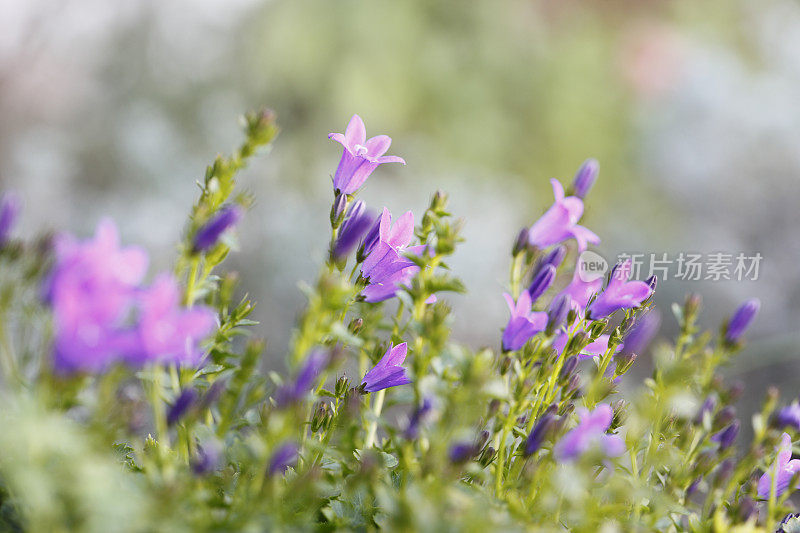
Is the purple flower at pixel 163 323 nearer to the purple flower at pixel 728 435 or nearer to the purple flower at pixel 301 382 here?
the purple flower at pixel 301 382

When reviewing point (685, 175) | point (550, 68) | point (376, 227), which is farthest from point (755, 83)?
point (376, 227)

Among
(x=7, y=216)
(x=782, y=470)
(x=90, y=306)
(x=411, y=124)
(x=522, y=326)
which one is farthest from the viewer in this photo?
(x=411, y=124)

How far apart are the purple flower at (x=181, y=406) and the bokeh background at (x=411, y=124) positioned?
2.13 m

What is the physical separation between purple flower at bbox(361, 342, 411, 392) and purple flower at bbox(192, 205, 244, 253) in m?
0.21

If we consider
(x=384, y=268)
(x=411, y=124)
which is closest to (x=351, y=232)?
(x=384, y=268)

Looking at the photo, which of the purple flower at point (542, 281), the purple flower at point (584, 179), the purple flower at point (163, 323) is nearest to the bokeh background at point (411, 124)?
the purple flower at point (584, 179)

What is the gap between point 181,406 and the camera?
0.57 metres

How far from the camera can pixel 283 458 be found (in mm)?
552

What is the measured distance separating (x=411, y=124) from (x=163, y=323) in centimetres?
334

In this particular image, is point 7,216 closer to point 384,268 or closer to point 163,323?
point 163,323

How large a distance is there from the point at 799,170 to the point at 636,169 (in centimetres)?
80

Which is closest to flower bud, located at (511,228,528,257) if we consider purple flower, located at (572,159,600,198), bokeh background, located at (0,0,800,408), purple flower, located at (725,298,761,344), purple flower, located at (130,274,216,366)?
purple flower, located at (572,159,600,198)

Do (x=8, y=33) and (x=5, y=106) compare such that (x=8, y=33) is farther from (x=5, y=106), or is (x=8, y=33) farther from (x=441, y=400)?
(x=441, y=400)

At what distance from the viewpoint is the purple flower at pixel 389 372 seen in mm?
736
